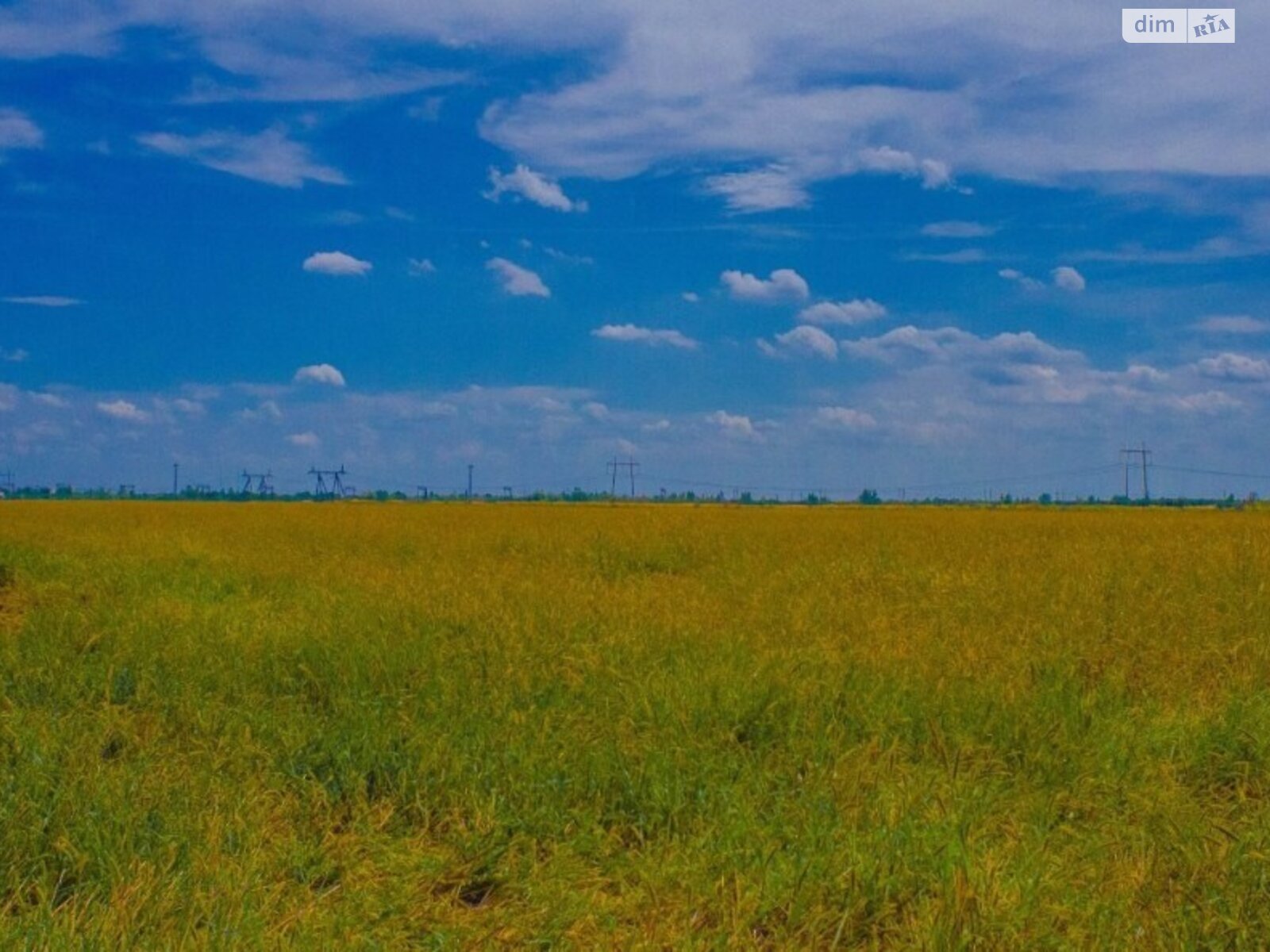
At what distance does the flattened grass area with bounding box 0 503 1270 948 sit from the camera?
3506 mm

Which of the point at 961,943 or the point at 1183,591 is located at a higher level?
the point at 1183,591

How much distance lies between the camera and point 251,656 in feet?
23.7

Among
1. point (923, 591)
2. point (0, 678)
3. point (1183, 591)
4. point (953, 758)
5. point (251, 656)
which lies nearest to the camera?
point (953, 758)

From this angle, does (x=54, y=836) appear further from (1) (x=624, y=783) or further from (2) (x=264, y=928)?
(1) (x=624, y=783)

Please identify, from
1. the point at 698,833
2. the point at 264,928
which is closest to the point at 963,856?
the point at 698,833

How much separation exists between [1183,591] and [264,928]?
854 centimetres

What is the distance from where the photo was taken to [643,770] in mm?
4641

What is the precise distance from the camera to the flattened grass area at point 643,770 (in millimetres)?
3506

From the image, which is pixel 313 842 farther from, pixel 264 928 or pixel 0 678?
pixel 0 678

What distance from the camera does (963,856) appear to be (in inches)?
144

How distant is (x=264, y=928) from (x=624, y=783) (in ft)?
5.60

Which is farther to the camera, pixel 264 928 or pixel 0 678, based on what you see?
pixel 0 678

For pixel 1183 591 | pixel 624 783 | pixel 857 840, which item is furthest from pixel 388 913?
pixel 1183 591

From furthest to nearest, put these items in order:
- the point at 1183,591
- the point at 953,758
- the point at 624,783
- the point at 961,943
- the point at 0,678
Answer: the point at 1183,591, the point at 0,678, the point at 953,758, the point at 624,783, the point at 961,943
